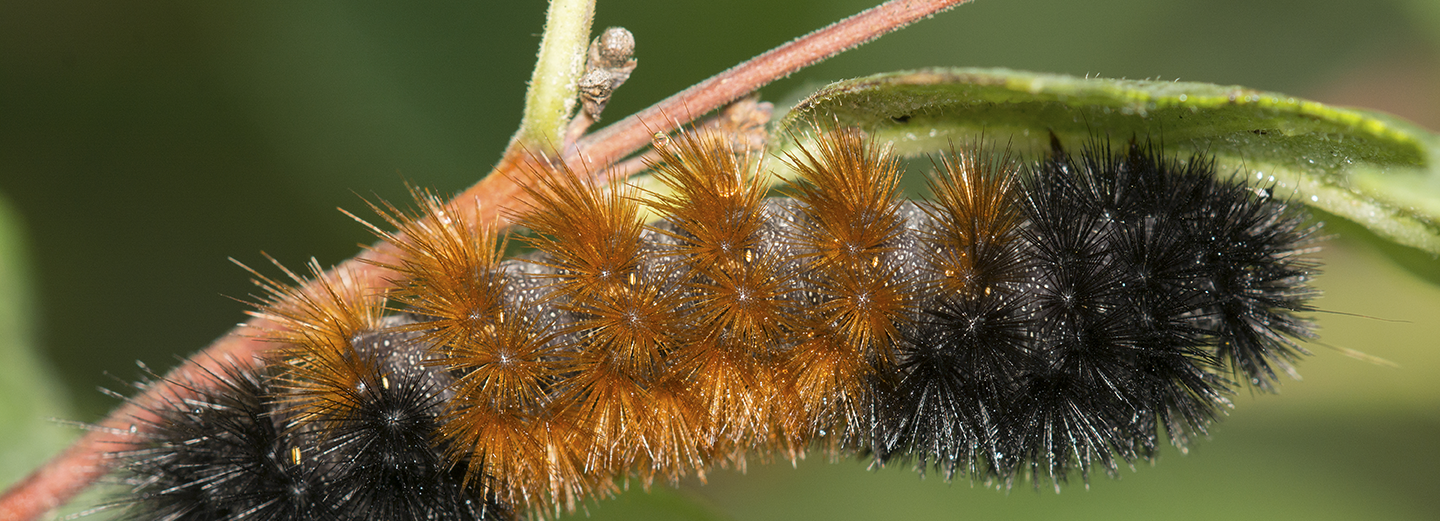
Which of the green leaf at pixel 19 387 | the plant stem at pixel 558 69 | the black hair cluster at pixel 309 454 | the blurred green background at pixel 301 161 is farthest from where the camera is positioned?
the blurred green background at pixel 301 161

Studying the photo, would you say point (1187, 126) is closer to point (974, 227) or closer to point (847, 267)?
point (974, 227)

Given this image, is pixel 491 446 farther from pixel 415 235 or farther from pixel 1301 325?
pixel 1301 325

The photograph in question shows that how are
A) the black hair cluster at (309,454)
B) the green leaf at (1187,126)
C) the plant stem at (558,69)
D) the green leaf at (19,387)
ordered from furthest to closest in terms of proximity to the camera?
the green leaf at (19,387) < the black hair cluster at (309,454) < the plant stem at (558,69) < the green leaf at (1187,126)

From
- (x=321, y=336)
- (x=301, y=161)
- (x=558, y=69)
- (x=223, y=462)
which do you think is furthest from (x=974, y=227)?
(x=301, y=161)

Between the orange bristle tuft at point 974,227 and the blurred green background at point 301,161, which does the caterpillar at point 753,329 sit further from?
the blurred green background at point 301,161

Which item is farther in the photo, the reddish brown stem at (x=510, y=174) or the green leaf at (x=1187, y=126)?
the reddish brown stem at (x=510, y=174)

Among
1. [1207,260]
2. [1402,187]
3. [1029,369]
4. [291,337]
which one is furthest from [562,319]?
[1402,187]

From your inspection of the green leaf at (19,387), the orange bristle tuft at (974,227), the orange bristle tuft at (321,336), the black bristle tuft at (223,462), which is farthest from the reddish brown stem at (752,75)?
the green leaf at (19,387)

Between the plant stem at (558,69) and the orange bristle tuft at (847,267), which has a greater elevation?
the plant stem at (558,69)
